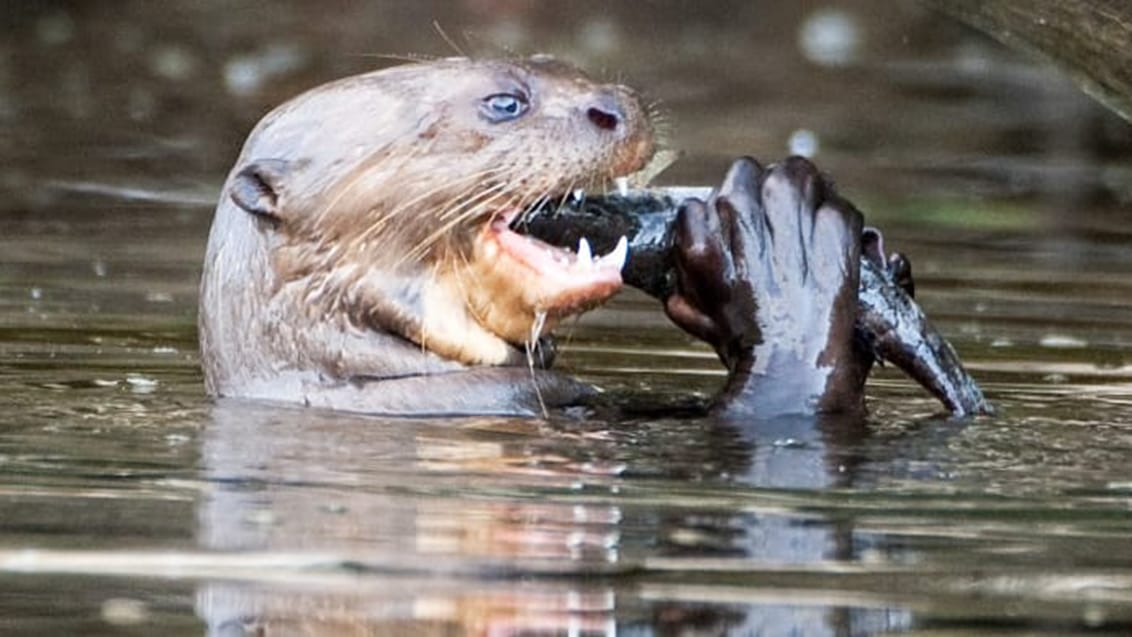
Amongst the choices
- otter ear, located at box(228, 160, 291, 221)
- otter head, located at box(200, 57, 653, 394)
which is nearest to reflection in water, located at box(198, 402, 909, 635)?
otter head, located at box(200, 57, 653, 394)

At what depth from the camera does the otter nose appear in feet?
16.1

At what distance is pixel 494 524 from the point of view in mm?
3914

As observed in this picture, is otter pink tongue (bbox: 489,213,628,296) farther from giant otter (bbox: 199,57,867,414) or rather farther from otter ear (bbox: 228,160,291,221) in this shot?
otter ear (bbox: 228,160,291,221)

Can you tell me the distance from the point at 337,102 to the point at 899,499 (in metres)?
1.30

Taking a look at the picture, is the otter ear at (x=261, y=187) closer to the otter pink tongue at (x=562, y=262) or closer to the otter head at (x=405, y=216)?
the otter head at (x=405, y=216)

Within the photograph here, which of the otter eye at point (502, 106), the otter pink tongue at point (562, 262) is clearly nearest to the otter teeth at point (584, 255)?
the otter pink tongue at point (562, 262)

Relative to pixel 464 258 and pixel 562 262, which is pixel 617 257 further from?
pixel 464 258

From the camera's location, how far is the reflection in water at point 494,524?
3.35 meters

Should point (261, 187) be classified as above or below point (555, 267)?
above

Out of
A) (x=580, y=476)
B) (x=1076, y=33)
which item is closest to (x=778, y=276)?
(x=580, y=476)

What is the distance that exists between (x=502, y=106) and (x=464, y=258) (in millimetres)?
250

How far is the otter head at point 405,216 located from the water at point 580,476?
15cm

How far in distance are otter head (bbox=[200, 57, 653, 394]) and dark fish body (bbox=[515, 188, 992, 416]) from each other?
2.2 inches

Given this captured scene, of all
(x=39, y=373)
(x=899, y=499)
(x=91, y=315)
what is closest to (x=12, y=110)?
(x=91, y=315)
